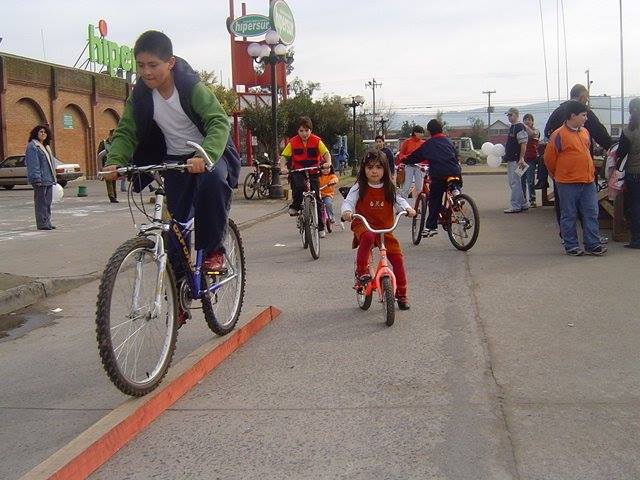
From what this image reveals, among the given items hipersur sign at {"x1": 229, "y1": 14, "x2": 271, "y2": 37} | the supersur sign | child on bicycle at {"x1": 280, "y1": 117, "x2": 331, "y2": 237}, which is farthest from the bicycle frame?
hipersur sign at {"x1": 229, "y1": 14, "x2": 271, "y2": 37}

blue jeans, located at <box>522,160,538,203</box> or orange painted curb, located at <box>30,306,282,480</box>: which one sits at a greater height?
blue jeans, located at <box>522,160,538,203</box>

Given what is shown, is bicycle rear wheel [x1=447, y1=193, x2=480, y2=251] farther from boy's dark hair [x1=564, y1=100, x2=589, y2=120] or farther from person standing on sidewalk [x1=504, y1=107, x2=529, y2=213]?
person standing on sidewalk [x1=504, y1=107, x2=529, y2=213]

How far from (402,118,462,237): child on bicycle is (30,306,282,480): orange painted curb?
5219 mm

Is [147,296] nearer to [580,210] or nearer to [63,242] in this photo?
[580,210]

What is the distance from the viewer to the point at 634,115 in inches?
368

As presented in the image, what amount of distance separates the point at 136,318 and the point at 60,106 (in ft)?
125

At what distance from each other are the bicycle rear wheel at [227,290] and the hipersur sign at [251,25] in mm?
21087

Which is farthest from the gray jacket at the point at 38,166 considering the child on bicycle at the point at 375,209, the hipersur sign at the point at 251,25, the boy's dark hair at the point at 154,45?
the hipersur sign at the point at 251,25

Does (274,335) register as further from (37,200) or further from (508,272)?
(37,200)

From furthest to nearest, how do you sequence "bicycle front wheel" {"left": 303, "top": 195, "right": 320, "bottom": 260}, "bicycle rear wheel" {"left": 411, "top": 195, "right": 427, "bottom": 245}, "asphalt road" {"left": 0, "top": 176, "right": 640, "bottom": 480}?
"bicycle rear wheel" {"left": 411, "top": 195, "right": 427, "bottom": 245} < "bicycle front wheel" {"left": 303, "top": 195, "right": 320, "bottom": 260} < "asphalt road" {"left": 0, "top": 176, "right": 640, "bottom": 480}

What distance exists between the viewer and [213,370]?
4.89 meters

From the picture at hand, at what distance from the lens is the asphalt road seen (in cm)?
346

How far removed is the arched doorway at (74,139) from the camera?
130 feet

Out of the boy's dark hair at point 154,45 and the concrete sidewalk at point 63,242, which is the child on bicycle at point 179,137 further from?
the concrete sidewalk at point 63,242
